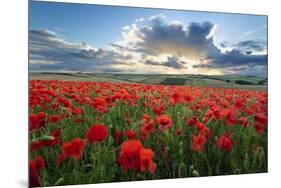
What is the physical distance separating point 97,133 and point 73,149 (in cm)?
22

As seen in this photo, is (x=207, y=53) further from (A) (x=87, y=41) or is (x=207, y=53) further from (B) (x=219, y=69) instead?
(A) (x=87, y=41)

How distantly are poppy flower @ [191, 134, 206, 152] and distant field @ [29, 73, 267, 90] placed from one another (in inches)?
16.8

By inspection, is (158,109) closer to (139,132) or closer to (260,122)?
(139,132)

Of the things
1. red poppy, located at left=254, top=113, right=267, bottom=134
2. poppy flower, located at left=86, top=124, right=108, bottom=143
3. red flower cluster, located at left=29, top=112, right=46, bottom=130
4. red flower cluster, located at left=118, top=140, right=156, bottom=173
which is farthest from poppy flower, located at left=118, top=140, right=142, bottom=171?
red poppy, located at left=254, top=113, right=267, bottom=134

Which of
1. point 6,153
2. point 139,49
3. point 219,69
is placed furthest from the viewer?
point 219,69

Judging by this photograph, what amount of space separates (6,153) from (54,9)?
1.09m

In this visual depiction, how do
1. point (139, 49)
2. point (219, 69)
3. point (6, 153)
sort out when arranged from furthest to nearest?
point (219, 69)
point (139, 49)
point (6, 153)

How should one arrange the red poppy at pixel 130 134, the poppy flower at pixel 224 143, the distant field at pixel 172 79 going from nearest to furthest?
the distant field at pixel 172 79 → the red poppy at pixel 130 134 → the poppy flower at pixel 224 143

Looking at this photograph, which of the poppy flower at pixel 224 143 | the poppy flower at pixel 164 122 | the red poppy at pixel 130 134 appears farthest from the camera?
the poppy flower at pixel 224 143

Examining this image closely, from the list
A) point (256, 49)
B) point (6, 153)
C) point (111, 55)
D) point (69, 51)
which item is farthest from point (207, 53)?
point (6, 153)

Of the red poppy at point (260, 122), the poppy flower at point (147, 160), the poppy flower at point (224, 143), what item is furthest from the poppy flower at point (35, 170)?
the red poppy at point (260, 122)

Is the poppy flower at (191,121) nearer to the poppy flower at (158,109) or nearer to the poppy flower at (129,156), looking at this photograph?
the poppy flower at (158,109)

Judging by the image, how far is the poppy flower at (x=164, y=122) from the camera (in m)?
3.89

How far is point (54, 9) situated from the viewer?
3.65 m
